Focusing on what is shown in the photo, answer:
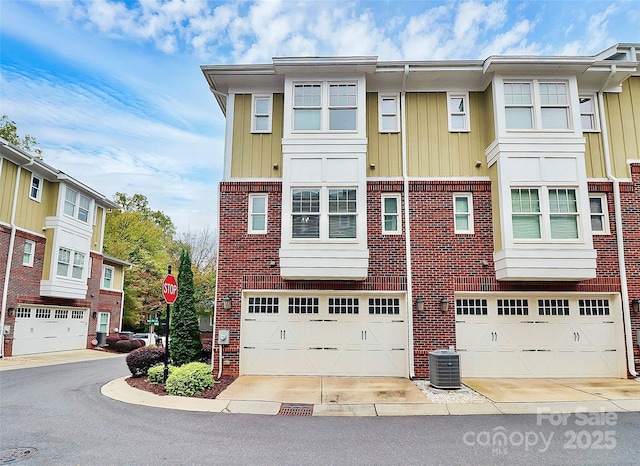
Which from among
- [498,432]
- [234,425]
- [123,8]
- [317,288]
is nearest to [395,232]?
[317,288]

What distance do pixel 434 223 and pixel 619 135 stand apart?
19.1 feet

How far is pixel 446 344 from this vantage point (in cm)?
1012

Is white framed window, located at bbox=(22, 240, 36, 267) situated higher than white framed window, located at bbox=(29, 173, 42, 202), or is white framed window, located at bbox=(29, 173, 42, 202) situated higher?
white framed window, located at bbox=(29, 173, 42, 202)

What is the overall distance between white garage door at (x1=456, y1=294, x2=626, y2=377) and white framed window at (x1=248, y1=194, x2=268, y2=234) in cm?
566

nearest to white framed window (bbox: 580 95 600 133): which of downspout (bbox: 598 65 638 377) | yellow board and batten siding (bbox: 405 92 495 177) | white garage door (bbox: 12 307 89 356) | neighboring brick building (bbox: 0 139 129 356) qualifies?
downspout (bbox: 598 65 638 377)

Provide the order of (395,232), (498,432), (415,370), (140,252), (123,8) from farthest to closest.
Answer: (140,252) < (123,8) < (395,232) < (415,370) < (498,432)

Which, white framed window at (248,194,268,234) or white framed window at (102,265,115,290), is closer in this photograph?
white framed window at (248,194,268,234)

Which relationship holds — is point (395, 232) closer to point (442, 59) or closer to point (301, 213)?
point (301, 213)

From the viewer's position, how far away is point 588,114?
36.6 feet

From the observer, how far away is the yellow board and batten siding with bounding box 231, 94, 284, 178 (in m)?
11.0

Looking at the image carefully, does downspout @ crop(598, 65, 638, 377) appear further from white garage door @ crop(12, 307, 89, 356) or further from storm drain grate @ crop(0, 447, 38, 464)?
white garage door @ crop(12, 307, 89, 356)

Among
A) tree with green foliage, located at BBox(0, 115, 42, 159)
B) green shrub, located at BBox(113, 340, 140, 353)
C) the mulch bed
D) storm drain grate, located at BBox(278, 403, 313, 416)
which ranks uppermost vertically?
tree with green foliage, located at BBox(0, 115, 42, 159)

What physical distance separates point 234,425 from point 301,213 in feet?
17.6

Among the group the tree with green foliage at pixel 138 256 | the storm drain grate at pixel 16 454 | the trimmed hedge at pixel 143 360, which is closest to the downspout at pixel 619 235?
the trimmed hedge at pixel 143 360
